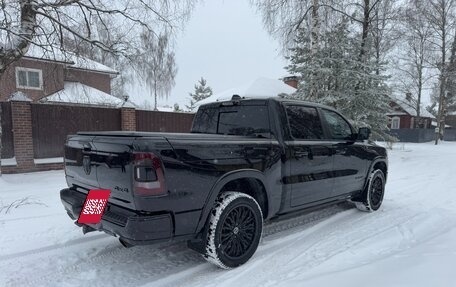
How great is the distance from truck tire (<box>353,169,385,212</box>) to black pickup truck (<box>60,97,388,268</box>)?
486mm

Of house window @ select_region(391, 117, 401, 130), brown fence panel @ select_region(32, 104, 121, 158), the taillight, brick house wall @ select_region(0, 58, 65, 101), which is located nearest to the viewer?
the taillight

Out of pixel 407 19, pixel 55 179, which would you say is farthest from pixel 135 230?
pixel 407 19

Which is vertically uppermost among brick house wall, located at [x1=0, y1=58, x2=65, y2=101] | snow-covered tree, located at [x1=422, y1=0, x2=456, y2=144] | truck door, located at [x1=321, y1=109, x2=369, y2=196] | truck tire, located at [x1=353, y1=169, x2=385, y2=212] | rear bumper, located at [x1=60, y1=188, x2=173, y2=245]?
snow-covered tree, located at [x1=422, y1=0, x2=456, y2=144]

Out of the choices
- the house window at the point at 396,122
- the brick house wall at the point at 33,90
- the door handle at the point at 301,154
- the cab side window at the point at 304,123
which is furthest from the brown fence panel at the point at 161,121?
the house window at the point at 396,122

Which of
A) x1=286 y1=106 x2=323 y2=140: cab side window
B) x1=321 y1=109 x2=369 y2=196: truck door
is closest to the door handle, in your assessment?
x1=286 y1=106 x2=323 y2=140: cab side window

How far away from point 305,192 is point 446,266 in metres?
1.61

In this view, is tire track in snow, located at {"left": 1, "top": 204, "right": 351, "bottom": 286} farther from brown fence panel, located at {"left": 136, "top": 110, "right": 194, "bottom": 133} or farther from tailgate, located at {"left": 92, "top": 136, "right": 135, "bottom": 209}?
brown fence panel, located at {"left": 136, "top": 110, "right": 194, "bottom": 133}

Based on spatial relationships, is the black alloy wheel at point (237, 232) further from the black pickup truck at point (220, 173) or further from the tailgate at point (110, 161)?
the tailgate at point (110, 161)

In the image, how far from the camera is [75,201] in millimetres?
3363

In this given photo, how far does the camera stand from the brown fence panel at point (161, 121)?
11.8 m

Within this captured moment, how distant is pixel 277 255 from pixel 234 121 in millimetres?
1762

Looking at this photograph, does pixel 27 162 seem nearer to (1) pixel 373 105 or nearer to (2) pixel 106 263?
(2) pixel 106 263

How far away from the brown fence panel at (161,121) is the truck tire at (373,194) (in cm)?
857

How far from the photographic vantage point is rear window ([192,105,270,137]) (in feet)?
12.7
